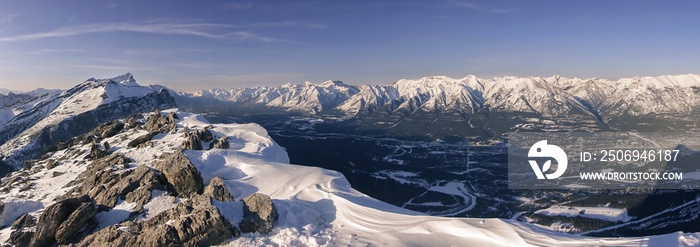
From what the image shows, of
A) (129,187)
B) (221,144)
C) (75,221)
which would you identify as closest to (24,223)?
(129,187)

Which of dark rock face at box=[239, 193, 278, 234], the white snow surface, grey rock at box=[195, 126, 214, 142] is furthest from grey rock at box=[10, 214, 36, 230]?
the white snow surface

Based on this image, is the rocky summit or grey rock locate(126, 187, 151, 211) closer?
the rocky summit

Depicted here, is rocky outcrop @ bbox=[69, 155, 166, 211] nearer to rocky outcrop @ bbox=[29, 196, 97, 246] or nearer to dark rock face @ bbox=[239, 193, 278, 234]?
rocky outcrop @ bbox=[29, 196, 97, 246]

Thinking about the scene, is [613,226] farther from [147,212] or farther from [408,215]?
[147,212]

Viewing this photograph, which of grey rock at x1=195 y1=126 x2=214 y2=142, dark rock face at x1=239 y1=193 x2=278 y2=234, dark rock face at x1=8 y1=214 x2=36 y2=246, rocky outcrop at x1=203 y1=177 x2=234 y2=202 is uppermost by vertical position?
grey rock at x1=195 y1=126 x2=214 y2=142

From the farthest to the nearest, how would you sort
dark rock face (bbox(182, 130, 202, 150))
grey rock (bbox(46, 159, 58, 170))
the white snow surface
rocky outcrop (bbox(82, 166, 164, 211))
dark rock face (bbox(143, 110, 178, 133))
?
the white snow surface → dark rock face (bbox(143, 110, 178, 133)) → grey rock (bbox(46, 159, 58, 170)) → dark rock face (bbox(182, 130, 202, 150)) → rocky outcrop (bbox(82, 166, 164, 211))

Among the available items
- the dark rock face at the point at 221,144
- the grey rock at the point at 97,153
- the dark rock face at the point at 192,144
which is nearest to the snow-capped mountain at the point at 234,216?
the dark rock face at the point at 192,144
